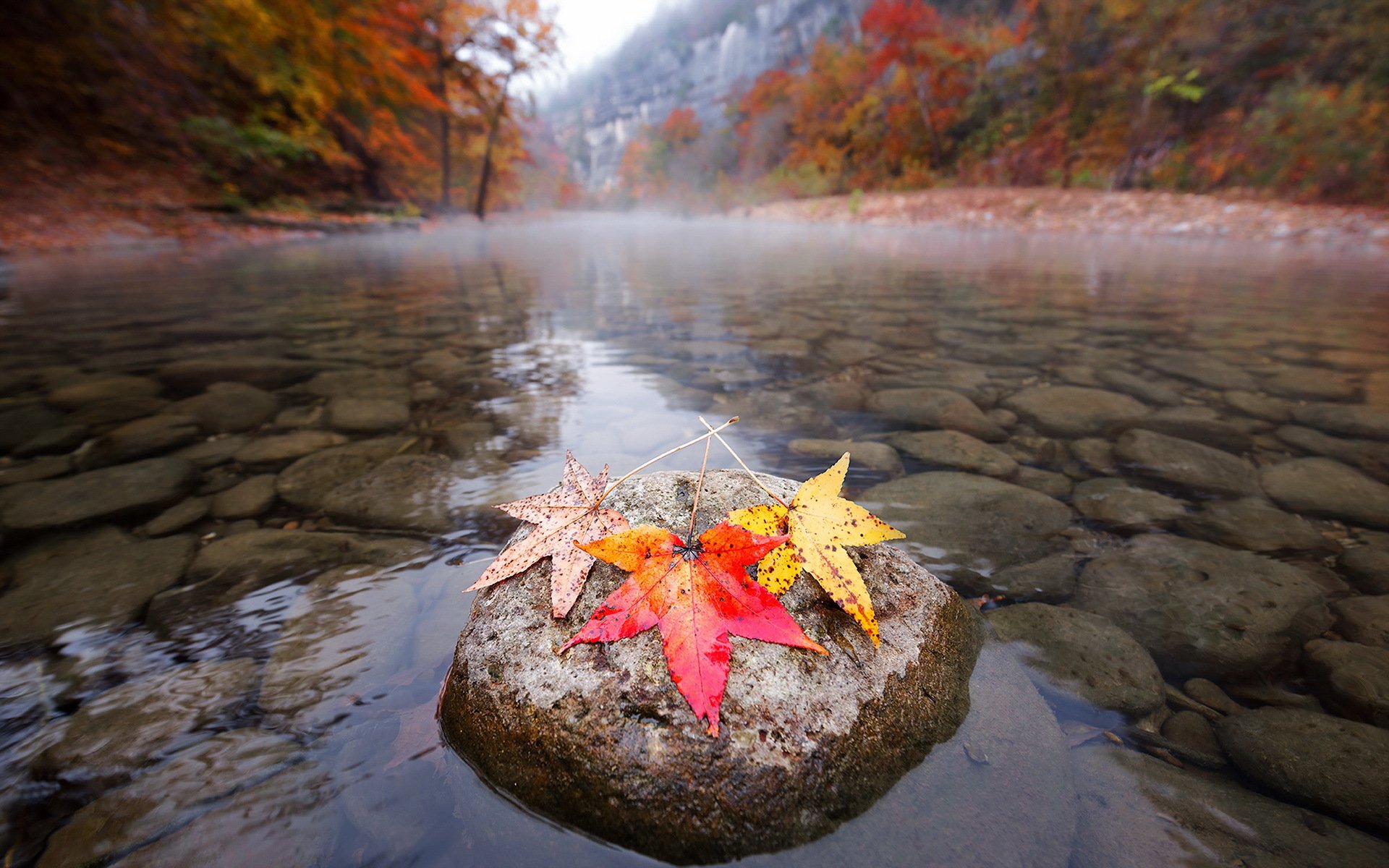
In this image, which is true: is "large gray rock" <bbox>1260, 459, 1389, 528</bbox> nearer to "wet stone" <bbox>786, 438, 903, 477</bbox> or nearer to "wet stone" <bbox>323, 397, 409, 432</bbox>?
"wet stone" <bbox>786, 438, 903, 477</bbox>

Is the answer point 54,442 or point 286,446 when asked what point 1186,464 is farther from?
point 54,442

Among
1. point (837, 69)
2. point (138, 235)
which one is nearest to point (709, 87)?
point (837, 69)

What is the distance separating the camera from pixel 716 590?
3.22ft

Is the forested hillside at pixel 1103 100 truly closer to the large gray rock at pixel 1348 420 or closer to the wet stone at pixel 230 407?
the large gray rock at pixel 1348 420

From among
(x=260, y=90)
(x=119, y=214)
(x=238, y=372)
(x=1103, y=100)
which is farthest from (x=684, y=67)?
(x=238, y=372)

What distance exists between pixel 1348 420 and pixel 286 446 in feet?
15.2

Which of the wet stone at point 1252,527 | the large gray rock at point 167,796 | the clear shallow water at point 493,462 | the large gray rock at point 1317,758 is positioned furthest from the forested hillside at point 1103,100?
the large gray rock at point 167,796

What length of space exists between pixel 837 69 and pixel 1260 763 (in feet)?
111

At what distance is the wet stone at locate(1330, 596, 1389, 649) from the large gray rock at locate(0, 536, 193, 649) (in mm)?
2958

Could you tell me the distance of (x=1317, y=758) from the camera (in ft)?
3.46

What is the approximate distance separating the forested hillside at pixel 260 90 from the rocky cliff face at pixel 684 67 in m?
31.6

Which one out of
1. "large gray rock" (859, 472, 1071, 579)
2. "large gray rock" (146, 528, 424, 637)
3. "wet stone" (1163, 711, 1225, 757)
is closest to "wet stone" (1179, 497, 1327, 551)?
"large gray rock" (859, 472, 1071, 579)

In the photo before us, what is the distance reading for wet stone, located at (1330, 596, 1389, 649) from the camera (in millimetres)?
1343

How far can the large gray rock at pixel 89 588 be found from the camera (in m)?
1.40
